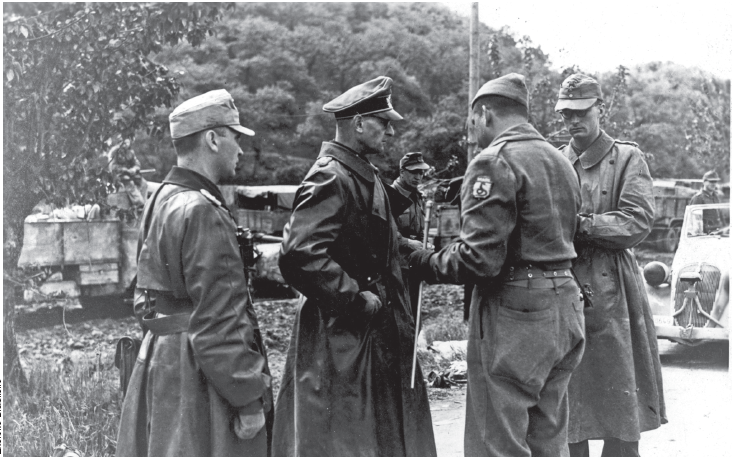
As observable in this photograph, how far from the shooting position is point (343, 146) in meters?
3.56

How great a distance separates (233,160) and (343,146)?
0.63 m

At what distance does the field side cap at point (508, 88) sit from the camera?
3.44 meters

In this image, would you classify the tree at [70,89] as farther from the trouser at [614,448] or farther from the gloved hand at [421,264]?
the trouser at [614,448]

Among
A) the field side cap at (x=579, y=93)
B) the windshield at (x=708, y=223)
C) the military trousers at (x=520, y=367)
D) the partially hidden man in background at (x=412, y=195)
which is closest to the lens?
the military trousers at (x=520, y=367)

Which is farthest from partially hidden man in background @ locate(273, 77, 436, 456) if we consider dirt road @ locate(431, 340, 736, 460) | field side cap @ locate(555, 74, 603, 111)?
dirt road @ locate(431, 340, 736, 460)

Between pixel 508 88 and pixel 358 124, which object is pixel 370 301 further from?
pixel 508 88

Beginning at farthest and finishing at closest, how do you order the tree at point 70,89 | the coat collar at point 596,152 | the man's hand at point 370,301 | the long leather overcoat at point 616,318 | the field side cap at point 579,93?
the tree at point 70,89, the coat collar at point 596,152, the field side cap at point 579,93, the long leather overcoat at point 616,318, the man's hand at point 370,301

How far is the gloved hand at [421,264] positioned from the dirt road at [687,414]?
6.11ft

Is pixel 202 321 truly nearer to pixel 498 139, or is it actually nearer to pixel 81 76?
pixel 498 139

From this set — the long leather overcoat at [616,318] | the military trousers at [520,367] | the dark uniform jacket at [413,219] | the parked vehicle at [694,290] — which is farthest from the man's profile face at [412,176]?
the parked vehicle at [694,290]

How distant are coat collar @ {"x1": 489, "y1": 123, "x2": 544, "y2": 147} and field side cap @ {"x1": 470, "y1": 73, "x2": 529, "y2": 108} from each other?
0.45ft

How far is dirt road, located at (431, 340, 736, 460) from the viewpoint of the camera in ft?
16.0

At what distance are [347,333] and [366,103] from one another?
113cm

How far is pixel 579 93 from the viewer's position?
13.8 feet
